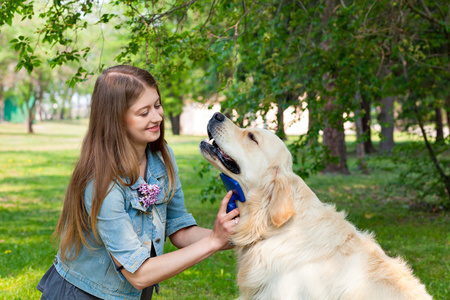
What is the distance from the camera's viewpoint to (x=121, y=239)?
2.71m

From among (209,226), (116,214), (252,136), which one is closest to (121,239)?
(116,214)

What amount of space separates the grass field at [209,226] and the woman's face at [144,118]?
22.0 inches

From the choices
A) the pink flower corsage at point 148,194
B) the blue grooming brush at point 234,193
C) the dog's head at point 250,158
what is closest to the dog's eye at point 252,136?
the dog's head at point 250,158

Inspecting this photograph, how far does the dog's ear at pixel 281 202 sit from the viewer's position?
2.84 metres

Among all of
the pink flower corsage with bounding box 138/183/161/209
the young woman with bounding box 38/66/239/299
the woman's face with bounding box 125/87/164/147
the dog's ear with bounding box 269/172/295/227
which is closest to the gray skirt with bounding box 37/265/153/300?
the young woman with bounding box 38/66/239/299

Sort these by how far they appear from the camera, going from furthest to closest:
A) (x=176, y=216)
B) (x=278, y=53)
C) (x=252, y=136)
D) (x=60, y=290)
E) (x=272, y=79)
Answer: (x=278, y=53)
(x=272, y=79)
(x=176, y=216)
(x=252, y=136)
(x=60, y=290)

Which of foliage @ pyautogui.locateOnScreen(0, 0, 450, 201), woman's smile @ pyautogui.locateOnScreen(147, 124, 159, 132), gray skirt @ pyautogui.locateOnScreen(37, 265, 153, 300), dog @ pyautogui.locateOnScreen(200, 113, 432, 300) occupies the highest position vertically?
foliage @ pyautogui.locateOnScreen(0, 0, 450, 201)

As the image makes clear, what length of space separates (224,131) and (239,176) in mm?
346

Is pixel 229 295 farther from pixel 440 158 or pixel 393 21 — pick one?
pixel 440 158

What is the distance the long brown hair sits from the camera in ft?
9.20

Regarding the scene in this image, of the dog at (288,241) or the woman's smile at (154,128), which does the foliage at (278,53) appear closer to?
the dog at (288,241)

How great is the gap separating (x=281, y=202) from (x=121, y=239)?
1026 mm

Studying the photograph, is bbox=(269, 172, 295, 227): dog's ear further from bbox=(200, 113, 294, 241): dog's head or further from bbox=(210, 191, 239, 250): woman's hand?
bbox=(210, 191, 239, 250): woman's hand

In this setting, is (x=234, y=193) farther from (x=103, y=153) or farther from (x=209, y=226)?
(x=209, y=226)
